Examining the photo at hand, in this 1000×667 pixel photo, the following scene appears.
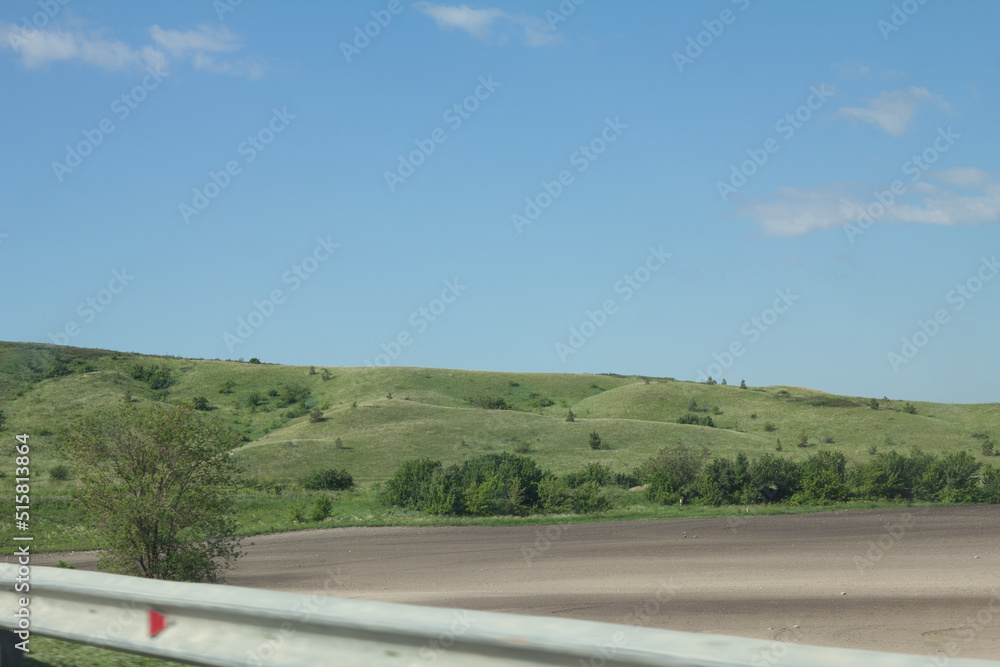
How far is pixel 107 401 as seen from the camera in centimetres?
6384

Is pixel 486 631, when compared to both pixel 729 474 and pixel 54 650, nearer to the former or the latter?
pixel 54 650

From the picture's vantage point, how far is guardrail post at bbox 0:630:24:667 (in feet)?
13.3

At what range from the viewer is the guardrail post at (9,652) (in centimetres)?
407

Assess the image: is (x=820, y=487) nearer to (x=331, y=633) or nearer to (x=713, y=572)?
(x=713, y=572)

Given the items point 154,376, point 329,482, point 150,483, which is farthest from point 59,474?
point 154,376

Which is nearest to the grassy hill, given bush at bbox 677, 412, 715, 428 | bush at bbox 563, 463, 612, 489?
bush at bbox 677, 412, 715, 428

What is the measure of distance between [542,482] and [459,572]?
12.2 m

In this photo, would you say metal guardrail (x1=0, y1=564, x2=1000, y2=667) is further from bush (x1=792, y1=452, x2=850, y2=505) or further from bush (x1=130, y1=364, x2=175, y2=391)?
bush (x1=130, y1=364, x2=175, y2=391)

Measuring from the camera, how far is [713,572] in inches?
659

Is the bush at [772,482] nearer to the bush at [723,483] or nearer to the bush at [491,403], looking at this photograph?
the bush at [723,483]

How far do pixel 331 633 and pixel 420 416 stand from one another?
183 ft

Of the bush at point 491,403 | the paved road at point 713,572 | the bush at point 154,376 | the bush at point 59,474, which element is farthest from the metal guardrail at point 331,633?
the bush at point 154,376

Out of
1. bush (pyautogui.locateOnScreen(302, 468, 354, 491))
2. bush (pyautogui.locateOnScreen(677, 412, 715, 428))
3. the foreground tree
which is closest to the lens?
the foreground tree

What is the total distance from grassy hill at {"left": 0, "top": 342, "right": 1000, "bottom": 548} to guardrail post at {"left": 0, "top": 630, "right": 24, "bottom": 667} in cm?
2320
